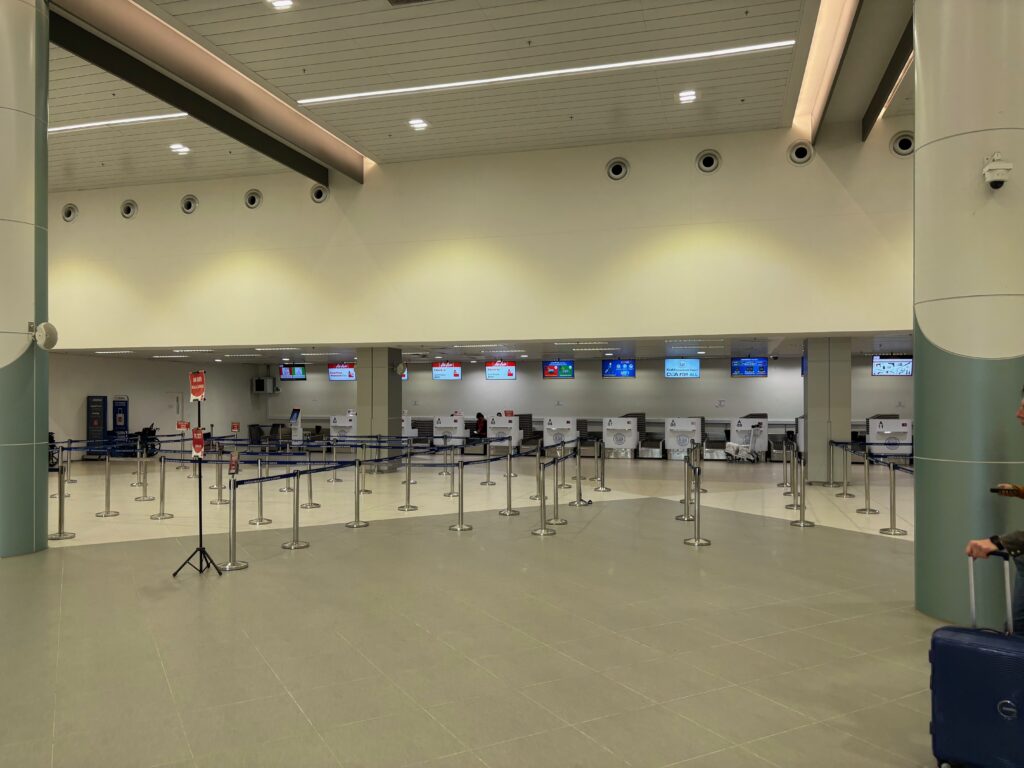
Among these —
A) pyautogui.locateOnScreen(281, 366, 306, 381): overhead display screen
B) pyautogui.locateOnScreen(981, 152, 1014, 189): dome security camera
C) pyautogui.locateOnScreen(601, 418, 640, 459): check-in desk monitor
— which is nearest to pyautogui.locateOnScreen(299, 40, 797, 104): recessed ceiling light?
pyautogui.locateOnScreen(981, 152, 1014, 189): dome security camera

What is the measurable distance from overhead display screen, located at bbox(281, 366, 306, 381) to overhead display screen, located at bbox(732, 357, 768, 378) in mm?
16867

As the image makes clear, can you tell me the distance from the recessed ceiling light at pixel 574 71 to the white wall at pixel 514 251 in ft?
10.3

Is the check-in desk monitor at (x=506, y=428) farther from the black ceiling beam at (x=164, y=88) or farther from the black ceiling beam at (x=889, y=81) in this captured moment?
the black ceiling beam at (x=889, y=81)

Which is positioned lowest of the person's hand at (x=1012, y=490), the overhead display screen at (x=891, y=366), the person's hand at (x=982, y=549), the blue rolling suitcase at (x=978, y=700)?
the blue rolling suitcase at (x=978, y=700)

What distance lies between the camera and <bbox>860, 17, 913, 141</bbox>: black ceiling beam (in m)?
8.59

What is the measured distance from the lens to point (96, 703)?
155 inches

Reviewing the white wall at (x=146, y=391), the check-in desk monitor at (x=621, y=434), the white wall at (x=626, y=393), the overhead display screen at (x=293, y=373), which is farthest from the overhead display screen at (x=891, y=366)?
the white wall at (x=146, y=391)

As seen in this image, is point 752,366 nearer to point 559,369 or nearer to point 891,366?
point 891,366

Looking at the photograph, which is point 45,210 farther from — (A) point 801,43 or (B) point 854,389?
(B) point 854,389

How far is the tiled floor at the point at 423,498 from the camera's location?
32.3 ft

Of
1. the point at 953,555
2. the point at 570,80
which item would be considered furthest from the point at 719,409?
the point at 953,555

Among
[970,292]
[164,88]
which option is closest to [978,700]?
[970,292]

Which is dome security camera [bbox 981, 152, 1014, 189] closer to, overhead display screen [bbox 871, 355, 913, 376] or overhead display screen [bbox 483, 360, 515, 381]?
overhead display screen [bbox 871, 355, 913, 376]

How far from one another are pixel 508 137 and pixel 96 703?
11247 millimetres
